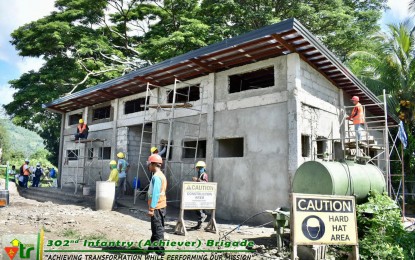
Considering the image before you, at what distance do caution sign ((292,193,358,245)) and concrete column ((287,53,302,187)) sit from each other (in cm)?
376

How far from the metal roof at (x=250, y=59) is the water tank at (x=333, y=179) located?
12.1 ft

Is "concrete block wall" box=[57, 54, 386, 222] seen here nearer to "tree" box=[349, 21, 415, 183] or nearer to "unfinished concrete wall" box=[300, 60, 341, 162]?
"unfinished concrete wall" box=[300, 60, 341, 162]

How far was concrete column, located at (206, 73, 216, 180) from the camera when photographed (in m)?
11.7

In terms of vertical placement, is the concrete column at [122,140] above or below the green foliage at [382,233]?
above

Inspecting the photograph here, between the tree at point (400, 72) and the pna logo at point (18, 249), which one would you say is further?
the tree at point (400, 72)

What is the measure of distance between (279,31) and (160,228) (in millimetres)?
5986

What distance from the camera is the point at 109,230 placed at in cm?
850

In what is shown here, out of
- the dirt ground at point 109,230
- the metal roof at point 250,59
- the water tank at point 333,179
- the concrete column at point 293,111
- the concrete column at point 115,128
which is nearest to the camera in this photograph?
the dirt ground at point 109,230

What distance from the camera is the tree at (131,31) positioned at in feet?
67.2

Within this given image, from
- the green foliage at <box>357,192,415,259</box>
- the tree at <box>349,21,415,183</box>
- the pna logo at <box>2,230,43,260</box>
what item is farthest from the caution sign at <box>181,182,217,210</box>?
the tree at <box>349,21,415,183</box>

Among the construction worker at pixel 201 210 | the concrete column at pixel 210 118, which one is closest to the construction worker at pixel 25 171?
the concrete column at pixel 210 118

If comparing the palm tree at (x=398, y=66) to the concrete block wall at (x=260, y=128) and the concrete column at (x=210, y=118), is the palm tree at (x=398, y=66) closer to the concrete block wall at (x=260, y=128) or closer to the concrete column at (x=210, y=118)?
the concrete block wall at (x=260, y=128)

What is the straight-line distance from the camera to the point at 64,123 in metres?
20.6

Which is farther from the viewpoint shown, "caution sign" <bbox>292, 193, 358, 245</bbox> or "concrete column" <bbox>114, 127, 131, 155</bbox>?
"concrete column" <bbox>114, 127, 131, 155</bbox>
